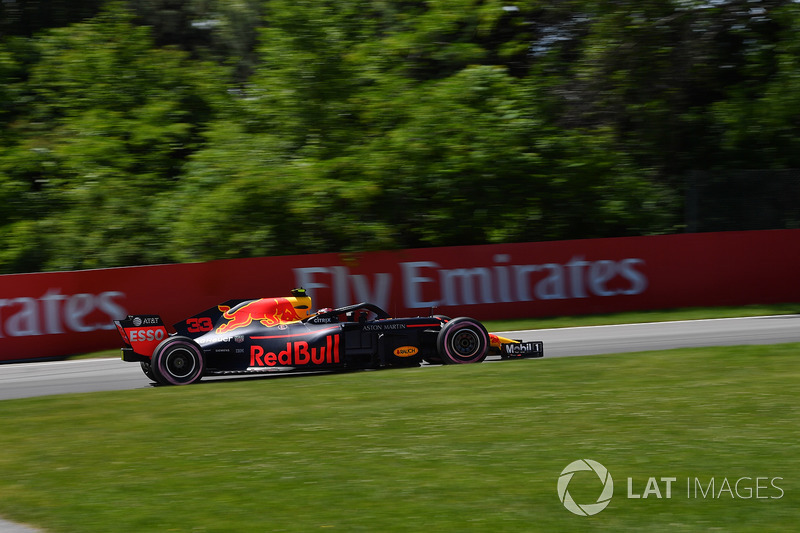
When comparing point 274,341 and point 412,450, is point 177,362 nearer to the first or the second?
point 274,341

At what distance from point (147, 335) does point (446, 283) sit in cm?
822

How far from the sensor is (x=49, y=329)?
16719mm

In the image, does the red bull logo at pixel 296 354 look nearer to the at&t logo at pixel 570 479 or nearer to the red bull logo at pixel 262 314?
the red bull logo at pixel 262 314

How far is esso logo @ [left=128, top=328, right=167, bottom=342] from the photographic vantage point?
12.5 meters

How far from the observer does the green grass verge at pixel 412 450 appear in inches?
237

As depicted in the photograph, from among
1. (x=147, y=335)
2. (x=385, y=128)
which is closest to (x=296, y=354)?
(x=147, y=335)

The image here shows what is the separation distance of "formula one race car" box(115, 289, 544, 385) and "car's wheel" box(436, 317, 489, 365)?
0.02 m

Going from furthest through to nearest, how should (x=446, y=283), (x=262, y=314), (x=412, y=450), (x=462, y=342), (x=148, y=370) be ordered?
(x=446, y=283) < (x=462, y=342) < (x=148, y=370) < (x=262, y=314) < (x=412, y=450)

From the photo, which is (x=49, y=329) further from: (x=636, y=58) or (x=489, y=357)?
(x=636, y=58)

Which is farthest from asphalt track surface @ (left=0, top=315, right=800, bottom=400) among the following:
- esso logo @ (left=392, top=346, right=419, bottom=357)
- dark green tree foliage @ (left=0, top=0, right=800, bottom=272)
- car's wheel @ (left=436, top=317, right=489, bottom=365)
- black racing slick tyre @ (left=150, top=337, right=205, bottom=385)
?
dark green tree foliage @ (left=0, top=0, right=800, bottom=272)

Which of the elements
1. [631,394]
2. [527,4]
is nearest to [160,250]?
[527,4]

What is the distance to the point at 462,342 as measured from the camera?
42.9 ft

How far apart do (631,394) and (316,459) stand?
425cm

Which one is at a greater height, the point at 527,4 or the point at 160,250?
the point at 527,4
